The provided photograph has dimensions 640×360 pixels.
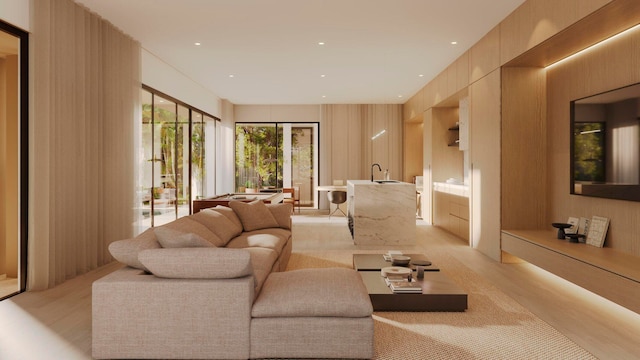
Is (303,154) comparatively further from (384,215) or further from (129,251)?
(129,251)

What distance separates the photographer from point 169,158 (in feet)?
22.5

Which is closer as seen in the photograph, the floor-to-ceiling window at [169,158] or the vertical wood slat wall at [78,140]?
the vertical wood slat wall at [78,140]

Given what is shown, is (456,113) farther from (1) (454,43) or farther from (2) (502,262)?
(2) (502,262)

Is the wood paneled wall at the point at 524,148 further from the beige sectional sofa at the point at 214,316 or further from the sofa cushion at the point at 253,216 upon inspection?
the beige sectional sofa at the point at 214,316

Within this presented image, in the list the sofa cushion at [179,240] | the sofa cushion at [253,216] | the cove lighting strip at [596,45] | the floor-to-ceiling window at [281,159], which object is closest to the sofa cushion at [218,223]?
the sofa cushion at [253,216]

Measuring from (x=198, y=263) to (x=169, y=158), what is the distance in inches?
194

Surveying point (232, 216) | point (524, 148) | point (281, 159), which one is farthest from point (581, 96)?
point (281, 159)

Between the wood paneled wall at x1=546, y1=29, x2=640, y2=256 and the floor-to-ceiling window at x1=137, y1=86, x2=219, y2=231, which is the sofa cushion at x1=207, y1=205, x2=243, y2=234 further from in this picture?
the wood paneled wall at x1=546, y1=29, x2=640, y2=256

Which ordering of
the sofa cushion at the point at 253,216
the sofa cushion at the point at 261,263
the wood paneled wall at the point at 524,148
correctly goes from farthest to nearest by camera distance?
the wood paneled wall at the point at 524,148
the sofa cushion at the point at 253,216
the sofa cushion at the point at 261,263

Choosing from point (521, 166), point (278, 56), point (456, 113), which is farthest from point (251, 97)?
point (521, 166)

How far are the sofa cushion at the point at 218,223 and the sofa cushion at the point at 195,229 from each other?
0.35 feet

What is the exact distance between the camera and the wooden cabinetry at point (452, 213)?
6.54 metres

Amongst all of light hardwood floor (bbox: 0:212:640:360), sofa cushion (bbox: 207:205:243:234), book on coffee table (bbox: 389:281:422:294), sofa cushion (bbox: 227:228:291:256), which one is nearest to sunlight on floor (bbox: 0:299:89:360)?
light hardwood floor (bbox: 0:212:640:360)

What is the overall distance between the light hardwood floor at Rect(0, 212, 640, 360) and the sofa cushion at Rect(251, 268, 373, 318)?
1.11m
